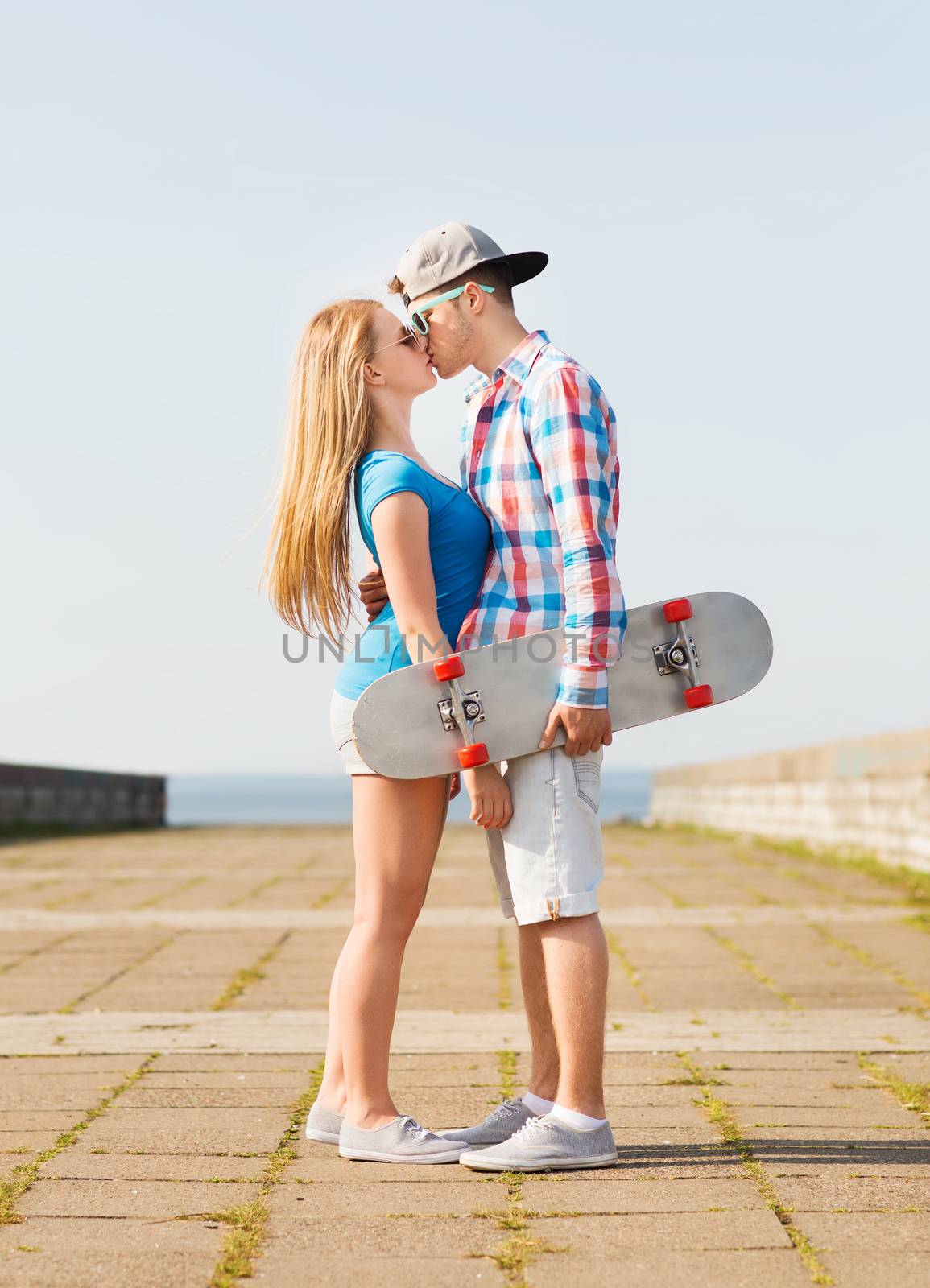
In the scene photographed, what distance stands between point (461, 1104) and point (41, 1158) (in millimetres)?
1026

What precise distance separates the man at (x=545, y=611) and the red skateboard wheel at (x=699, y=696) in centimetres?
20

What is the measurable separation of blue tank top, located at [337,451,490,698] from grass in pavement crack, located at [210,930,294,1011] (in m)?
2.29

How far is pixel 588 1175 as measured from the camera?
2881 millimetres

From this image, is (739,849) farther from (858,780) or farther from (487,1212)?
(487,1212)

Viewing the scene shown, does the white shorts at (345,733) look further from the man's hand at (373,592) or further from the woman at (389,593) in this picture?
the man's hand at (373,592)

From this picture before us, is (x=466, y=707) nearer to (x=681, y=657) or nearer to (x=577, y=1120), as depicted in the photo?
(x=681, y=657)

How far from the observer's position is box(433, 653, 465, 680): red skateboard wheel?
289 centimetres

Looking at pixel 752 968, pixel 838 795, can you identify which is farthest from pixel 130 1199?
pixel 838 795

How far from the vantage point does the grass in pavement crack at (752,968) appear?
495 centimetres

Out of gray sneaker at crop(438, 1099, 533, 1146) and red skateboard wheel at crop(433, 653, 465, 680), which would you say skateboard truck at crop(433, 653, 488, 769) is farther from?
gray sneaker at crop(438, 1099, 533, 1146)

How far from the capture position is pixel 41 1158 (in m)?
3.03

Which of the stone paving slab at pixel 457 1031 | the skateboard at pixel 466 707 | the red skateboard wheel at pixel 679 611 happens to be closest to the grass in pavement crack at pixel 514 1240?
the skateboard at pixel 466 707

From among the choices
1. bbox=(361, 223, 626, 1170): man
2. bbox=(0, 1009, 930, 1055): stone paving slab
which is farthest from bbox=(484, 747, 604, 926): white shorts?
bbox=(0, 1009, 930, 1055): stone paving slab

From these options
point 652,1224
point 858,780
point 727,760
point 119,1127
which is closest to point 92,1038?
point 119,1127
